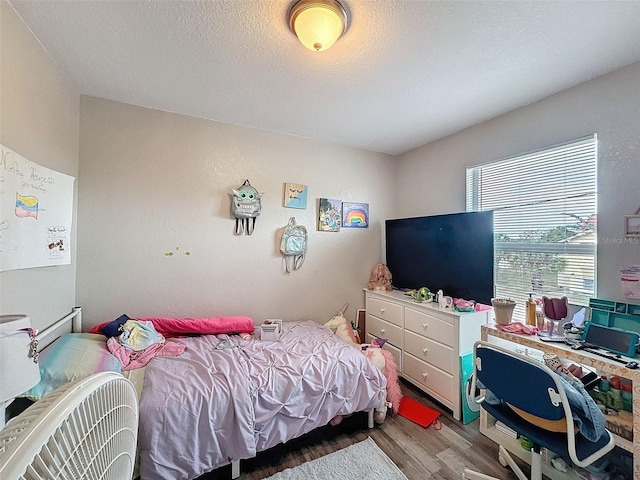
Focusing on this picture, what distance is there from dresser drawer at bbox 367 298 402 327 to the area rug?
3.71ft

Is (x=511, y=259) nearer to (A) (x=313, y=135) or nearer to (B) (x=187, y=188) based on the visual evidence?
(A) (x=313, y=135)

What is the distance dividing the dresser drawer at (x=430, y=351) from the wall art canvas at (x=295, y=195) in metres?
1.65

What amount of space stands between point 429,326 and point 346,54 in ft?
6.97

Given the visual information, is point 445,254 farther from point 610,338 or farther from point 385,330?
point 610,338

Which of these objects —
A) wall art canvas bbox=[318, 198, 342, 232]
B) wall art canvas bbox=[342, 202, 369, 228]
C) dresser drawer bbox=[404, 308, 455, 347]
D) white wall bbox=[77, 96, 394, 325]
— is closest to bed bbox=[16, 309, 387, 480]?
white wall bbox=[77, 96, 394, 325]

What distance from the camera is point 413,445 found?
181cm

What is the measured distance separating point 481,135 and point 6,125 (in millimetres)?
3196

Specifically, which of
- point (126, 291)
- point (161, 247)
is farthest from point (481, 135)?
point (126, 291)

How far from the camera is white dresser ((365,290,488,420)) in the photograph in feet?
6.81

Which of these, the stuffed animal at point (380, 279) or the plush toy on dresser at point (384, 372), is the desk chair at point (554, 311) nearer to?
the plush toy on dresser at point (384, 372)

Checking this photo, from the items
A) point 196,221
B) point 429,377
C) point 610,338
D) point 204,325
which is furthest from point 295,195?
point 610,338

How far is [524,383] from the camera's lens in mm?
1206

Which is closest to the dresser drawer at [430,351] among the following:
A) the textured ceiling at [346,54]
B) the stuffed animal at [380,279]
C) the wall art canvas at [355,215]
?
the stuffed animal at [380,279]

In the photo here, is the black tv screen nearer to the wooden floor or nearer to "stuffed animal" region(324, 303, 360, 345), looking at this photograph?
"stuffed animal" region(324, 303, 360, 345)
